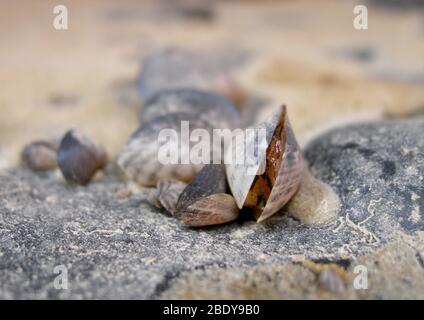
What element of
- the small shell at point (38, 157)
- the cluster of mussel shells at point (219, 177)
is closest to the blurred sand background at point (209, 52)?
the small shell at point (38, 157)

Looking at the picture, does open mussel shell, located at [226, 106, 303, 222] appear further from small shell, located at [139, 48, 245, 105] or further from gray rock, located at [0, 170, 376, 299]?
small shell, located at [139, 48, 245, 105]

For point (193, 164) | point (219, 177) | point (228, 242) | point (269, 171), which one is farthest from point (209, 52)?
point (228, 242)

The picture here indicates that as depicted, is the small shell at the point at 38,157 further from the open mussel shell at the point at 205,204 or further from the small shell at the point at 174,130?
the open mussel shell at the point at 205,204

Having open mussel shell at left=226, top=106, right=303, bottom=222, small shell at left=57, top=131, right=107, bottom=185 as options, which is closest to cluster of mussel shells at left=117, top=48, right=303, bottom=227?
open mussel shell at left=226, top=106, right=303, bottom=222
